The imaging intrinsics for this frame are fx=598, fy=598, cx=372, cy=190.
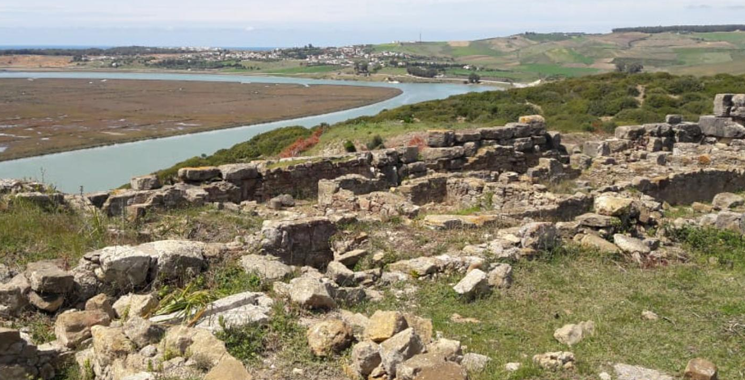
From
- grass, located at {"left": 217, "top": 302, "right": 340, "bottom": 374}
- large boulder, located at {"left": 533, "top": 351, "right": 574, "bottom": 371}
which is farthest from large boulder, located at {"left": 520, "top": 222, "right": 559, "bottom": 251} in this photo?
grass, located at {"left": 217, "top": 302, "right": 340, "bottom": 374}

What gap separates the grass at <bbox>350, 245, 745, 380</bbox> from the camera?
6363 mm

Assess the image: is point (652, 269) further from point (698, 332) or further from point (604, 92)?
point (604, 92)

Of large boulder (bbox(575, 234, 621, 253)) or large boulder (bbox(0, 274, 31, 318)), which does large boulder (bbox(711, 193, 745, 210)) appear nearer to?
large boulder (bbox(575, 234, 621, 253))

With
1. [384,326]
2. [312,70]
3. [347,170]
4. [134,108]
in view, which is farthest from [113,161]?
[312,70]

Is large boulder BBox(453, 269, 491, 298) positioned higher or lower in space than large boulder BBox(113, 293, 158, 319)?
lower

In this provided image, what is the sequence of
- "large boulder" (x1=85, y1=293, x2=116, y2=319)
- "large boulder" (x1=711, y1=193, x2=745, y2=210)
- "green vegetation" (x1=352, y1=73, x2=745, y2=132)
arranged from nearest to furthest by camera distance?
"large boulder" (x1=85, y1=293, x2=116, y2=319)
"large boulder" (x1=711, y1=193, x2=745, y2=210)
"green vegetation" (x1=352, y1=73, x2=745, y2=132)

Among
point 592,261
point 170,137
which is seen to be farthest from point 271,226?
point 170,137

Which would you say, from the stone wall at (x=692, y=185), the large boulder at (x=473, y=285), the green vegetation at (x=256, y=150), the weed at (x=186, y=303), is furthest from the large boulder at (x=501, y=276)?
the green vegetation at (x=256, y=150)

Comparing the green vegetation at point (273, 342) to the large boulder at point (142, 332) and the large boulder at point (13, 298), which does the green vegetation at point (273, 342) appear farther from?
the large boulder at point (13, 298)

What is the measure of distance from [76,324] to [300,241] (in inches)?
150

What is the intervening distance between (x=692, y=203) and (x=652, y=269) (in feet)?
28.3

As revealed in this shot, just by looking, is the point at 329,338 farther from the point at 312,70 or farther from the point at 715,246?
the point at 312,70

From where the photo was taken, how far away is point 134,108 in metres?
67.4

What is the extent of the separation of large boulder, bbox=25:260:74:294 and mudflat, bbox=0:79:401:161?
34912mm
